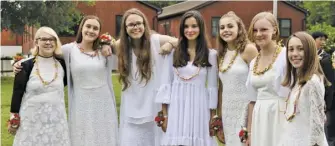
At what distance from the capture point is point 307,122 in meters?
4.55

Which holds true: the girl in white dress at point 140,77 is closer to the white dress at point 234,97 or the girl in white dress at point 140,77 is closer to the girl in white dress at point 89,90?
the girl in white dress at point 89,90

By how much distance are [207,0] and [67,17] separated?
13295 millimetres

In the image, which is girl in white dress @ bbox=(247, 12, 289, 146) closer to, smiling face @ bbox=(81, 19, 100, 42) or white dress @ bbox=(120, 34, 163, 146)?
white dress @ bbox=(120, 34, 163, 146)

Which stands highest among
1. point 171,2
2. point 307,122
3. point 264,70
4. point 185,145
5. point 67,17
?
point 171,2

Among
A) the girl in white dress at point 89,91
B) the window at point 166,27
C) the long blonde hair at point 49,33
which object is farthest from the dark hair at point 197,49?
the window at point 166,27

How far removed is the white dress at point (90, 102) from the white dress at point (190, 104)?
0.91m

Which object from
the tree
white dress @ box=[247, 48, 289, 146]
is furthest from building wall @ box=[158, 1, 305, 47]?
white dress @ box=[247, 48, 289, 146]

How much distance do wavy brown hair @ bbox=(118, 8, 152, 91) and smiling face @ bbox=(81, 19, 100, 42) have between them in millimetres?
334

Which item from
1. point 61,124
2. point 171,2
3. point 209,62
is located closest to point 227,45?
point 209,62

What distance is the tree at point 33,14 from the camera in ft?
89.2

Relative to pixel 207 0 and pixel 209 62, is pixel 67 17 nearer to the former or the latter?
pixel 207 0

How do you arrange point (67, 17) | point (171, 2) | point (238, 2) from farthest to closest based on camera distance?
1. point (171, 2)
2. point (238, 2)
3. point (67, 17)

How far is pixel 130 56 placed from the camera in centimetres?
614

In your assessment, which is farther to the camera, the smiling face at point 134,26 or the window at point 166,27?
the window at point 166,27
